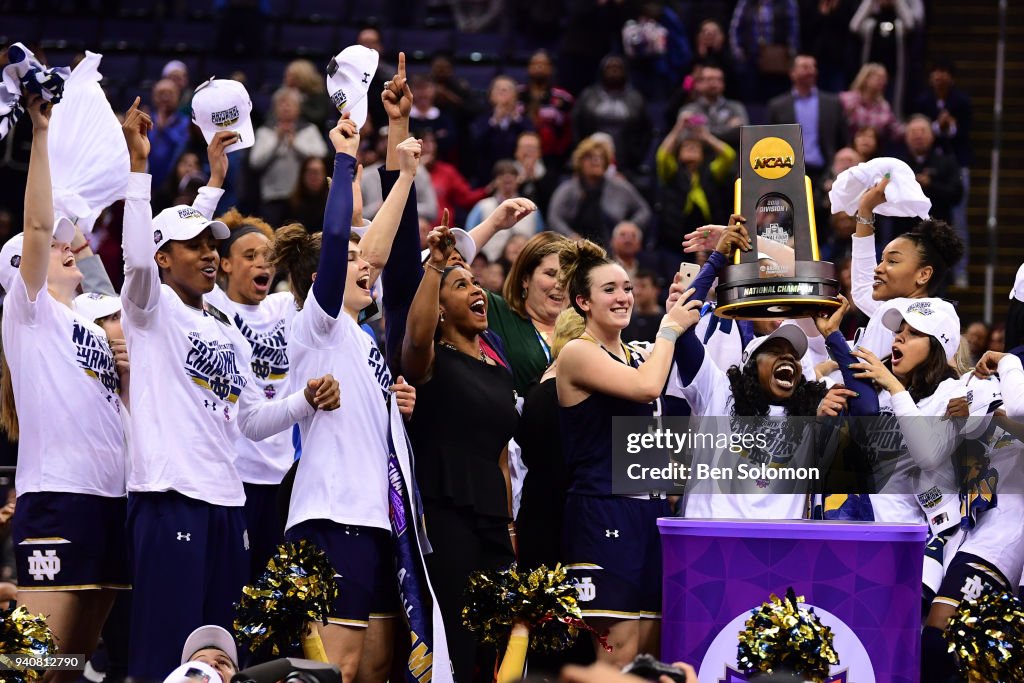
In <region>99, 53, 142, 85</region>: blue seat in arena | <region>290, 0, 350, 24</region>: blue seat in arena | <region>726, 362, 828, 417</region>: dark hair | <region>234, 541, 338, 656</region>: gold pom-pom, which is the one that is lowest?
<region>234, 541, 338, 656</region>: gold pom-pom

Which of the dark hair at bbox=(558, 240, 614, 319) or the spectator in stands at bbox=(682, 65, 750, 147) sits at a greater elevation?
the spectator in stands at bbox=(682, 65, 750, 147)

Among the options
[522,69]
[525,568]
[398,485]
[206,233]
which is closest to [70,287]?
[206,233]

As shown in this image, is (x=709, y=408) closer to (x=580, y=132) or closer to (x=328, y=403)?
(x=328, y=403)

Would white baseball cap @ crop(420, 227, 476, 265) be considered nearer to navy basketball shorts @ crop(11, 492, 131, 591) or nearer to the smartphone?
the smartphone

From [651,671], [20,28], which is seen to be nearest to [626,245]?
[651,671]

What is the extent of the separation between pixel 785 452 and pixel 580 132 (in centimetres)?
631

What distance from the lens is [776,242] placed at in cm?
534

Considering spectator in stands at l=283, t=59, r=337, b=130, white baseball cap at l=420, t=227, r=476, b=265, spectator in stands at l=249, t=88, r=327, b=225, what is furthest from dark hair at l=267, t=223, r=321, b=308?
spectator in stands at l=283, t=59, r=337, b=130

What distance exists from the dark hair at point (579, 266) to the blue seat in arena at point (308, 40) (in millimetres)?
8125

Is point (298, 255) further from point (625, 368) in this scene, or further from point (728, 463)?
point (728, 463)

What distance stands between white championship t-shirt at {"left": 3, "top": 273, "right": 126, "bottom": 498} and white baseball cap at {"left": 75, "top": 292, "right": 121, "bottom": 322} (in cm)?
Result: 58

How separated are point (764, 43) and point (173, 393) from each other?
8371mm

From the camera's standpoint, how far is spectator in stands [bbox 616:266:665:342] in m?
8.95

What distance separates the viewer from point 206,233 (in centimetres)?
561
